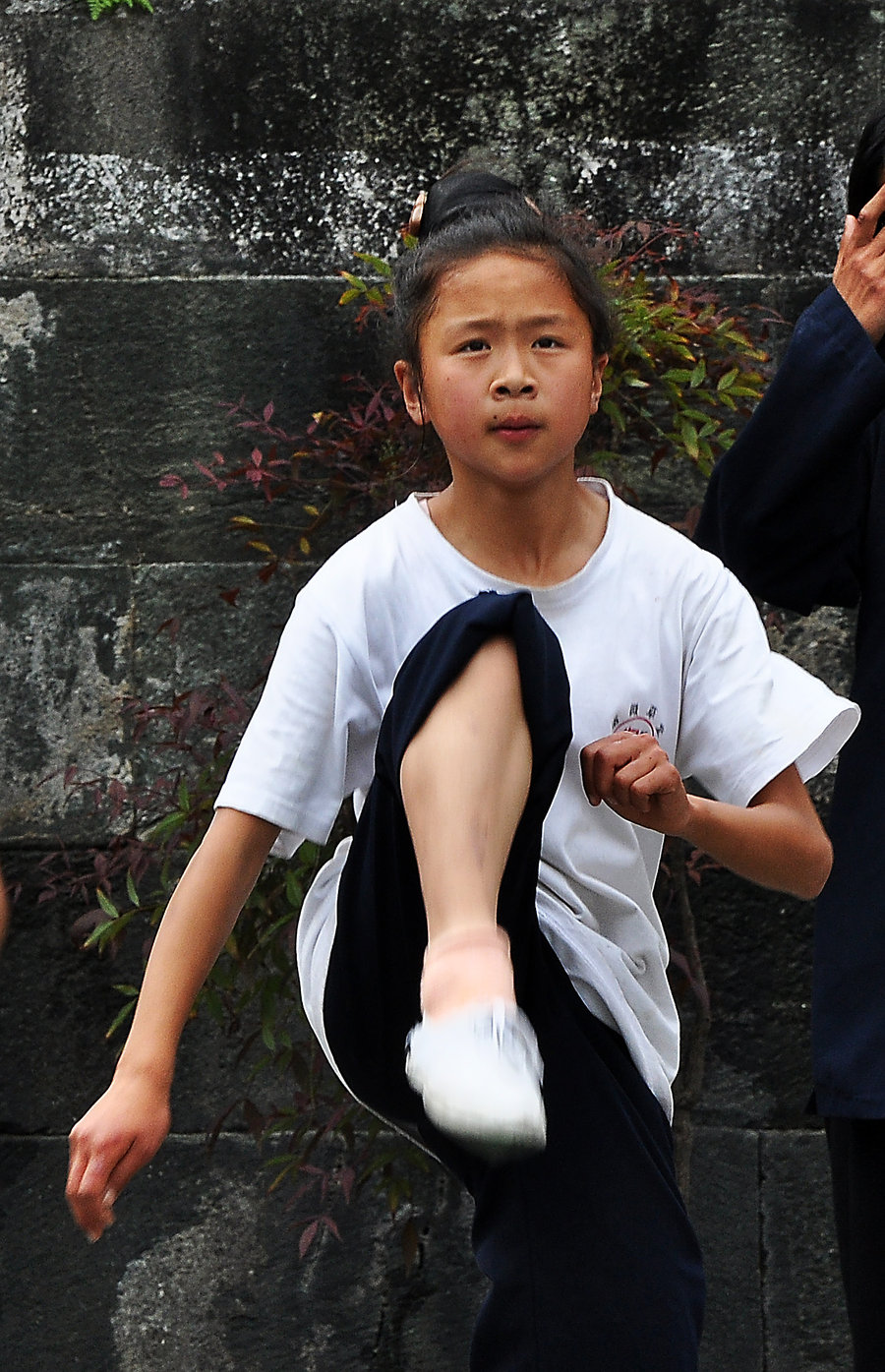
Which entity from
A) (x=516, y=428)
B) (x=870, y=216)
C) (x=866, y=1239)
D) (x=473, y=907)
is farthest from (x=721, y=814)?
(x=870, y=216)

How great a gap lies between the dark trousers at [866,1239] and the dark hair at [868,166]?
1.38 metres

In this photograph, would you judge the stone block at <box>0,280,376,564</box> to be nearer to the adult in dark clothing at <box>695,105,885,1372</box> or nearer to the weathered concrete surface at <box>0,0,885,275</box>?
the weathered concrete surface at <box>0,0,885,275</box>

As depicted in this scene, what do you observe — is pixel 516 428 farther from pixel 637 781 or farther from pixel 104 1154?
pixel 104 1154

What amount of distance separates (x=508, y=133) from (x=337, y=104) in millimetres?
366

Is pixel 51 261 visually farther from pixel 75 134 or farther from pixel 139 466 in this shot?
pixel 139 466

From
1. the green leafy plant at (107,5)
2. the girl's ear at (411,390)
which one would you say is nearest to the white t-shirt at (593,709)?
the girl's ear at (411,390)

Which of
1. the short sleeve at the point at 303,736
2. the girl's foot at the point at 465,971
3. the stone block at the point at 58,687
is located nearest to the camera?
the girl's foot at the point at 465,971

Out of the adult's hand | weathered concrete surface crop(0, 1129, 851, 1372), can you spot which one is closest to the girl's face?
the adult's hand

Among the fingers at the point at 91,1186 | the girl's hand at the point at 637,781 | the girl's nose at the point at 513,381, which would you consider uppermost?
the girl's nose at the point at 513,381

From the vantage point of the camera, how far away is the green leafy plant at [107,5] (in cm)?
340

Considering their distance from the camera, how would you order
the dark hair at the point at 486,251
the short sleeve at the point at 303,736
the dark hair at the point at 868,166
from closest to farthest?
the short sleeve at the point at 303,736 < the dark hair at the point at 486,251 < the dark hair at the point at 868,166

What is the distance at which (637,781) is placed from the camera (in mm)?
1857

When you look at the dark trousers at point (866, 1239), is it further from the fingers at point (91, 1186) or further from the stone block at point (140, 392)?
the stone block at point (140, 392)

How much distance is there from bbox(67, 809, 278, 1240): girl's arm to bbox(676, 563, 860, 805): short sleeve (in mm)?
595
